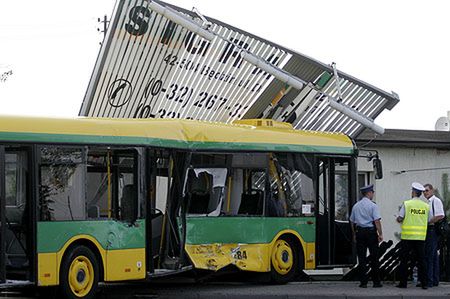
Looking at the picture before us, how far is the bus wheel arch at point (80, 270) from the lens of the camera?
1562cm

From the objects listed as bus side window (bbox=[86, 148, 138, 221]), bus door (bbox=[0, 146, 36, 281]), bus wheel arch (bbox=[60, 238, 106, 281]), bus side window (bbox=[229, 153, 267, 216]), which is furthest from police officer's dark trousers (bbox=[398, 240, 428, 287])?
bus door (bbox=[0, 146, 36, 281])

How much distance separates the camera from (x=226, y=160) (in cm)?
1911

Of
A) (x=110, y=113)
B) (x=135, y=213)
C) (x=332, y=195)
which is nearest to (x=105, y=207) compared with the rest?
(x=135, y=213)

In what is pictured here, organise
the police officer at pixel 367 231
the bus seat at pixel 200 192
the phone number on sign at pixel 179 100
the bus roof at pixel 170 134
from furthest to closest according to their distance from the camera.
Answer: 1. the phone number on sign at pixel 179 100
2. the police officer at pixel 367 231
3. the bus seat at pixel 200 192
4. the bus roof at pixel 170 134

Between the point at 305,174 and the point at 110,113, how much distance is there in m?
7.00

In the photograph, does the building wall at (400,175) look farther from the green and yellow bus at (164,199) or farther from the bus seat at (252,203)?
the bus seat at (252,203)

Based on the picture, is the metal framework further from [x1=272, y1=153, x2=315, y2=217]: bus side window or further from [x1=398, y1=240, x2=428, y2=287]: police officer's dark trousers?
[x1=398, y1=240, x2=428, y2=287]: police officer's dark trousers

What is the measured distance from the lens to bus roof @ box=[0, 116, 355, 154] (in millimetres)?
15328

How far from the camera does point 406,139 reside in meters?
32.9

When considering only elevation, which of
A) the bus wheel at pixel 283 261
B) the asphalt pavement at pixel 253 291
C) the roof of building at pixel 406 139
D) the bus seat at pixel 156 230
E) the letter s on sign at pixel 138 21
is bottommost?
the asphalt pavement at pixel 253 291

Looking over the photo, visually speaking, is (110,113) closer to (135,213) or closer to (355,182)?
(355,182)

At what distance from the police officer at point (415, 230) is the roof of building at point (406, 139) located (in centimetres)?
995

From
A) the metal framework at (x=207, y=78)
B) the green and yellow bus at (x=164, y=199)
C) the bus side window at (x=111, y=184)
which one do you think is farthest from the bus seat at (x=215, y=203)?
the metal framework at (x=207, y=78)

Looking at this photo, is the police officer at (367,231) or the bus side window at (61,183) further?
the police officer at (367,231)
